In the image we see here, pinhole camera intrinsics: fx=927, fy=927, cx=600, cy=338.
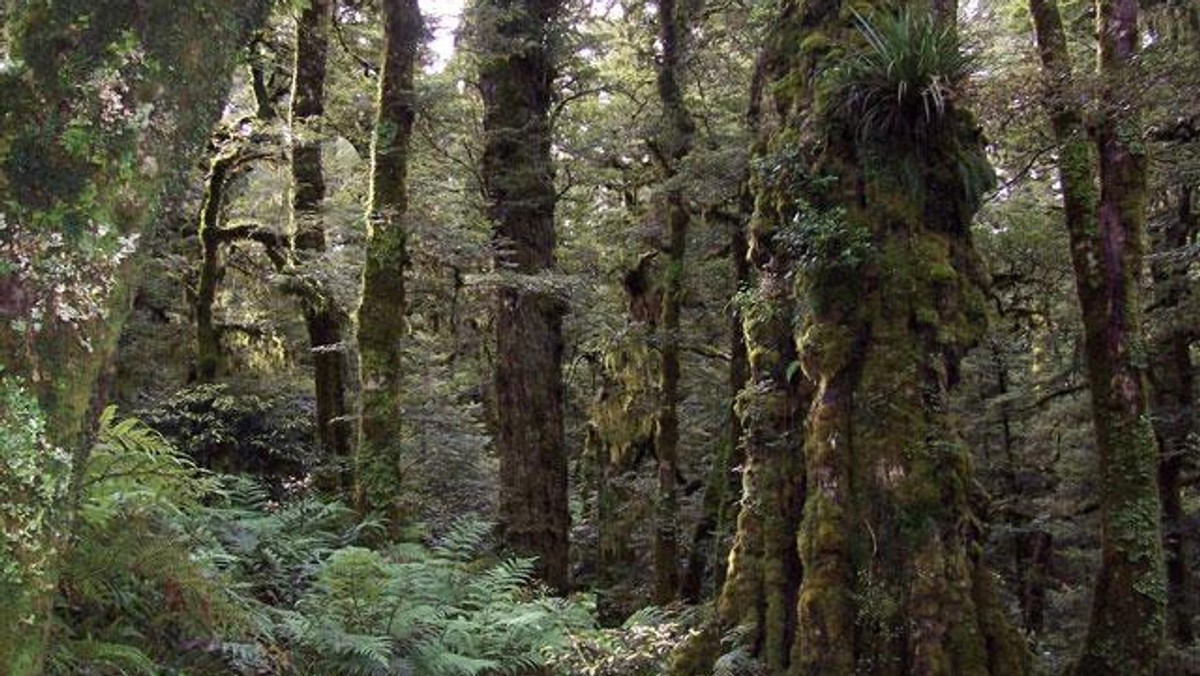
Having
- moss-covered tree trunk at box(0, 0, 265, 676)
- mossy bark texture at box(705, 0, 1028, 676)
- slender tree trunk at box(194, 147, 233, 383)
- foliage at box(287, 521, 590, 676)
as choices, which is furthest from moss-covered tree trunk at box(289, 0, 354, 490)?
moss-covered tree trunk at box(0, 0, 265, 676)

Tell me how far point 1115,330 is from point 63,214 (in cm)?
912

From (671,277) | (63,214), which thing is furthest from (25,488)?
(671,277)

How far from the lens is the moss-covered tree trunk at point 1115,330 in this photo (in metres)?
8.21

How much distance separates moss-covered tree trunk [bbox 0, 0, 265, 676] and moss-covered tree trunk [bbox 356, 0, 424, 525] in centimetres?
691

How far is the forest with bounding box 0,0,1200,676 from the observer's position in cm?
220

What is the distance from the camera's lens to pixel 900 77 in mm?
6344

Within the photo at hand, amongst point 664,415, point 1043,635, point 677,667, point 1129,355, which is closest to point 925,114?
point 1129,355

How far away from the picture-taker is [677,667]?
23.0ft

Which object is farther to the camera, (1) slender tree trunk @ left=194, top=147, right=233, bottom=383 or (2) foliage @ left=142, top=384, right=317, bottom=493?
(1) slender tree trunk @ left=194, top=147, right=233, bottom=383

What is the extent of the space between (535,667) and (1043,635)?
1226 cm

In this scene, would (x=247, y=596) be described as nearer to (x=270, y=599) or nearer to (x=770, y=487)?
(x=270, y=599)

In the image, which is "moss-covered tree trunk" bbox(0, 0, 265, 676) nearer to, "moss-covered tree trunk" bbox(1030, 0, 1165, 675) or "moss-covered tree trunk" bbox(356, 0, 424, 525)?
"moss-covered tree trunk" bbox(356, 0, 424, 525)

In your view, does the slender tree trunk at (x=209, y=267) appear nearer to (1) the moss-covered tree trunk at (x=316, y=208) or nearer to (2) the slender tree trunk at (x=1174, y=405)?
(1) the moss-covered tree trunk at (x=316, y=208)

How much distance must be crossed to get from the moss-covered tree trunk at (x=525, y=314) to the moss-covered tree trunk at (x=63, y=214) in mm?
8596
